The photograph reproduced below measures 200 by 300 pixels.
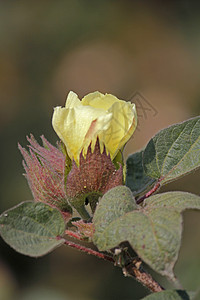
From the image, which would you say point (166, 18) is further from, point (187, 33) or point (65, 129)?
point (65, 129)

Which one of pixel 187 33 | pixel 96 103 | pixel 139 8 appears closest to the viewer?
pixel 96 103

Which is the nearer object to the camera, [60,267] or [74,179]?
[74,179]

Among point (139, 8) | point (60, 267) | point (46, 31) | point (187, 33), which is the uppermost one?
point (46, 31)

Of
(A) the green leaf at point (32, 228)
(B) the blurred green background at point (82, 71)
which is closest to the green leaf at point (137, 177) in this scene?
A: (A) the green leaf at point (32, 228)

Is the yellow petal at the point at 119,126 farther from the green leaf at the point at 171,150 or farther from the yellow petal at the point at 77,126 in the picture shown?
the green leaf at the point at 171,150

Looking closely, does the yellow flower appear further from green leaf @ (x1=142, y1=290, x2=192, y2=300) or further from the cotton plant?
green leaf @ (x1=142, y1=290, x2=192, y2=300)

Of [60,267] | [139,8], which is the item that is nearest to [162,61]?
[139,8]
